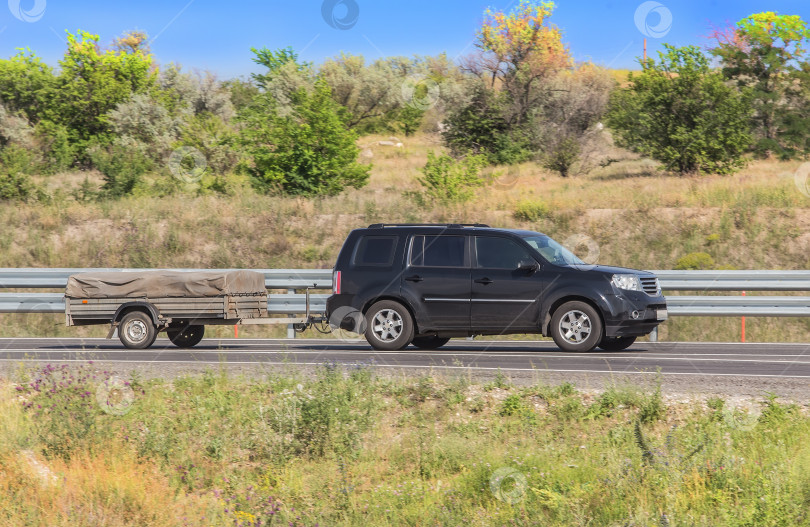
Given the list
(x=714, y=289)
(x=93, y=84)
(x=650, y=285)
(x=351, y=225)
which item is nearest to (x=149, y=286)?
(x=650, y=285)

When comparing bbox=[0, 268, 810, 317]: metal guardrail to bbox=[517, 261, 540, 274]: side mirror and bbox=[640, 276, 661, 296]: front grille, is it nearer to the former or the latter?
bbox=[640, 276, 661, 296]: front grille

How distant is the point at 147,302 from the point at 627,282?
7.76 metres

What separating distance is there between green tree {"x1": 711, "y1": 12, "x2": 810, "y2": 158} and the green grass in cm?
3418

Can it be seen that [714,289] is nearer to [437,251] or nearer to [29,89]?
[437,251]

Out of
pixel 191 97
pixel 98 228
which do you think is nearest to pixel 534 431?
pixel 98 228

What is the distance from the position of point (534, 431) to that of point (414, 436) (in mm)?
1101

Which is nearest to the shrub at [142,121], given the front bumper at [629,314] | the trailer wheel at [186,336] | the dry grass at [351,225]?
the dry grass at [351,225]

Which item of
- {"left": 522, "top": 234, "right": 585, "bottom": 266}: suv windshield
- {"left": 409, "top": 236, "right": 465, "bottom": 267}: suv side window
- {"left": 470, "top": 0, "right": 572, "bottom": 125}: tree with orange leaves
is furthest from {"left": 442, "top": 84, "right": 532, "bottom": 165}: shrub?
{"left": 409, "top": 236, "right": 465, "bottom": 267}: suv side window

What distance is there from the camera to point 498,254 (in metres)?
13.8

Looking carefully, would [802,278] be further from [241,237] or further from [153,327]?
[241,237]

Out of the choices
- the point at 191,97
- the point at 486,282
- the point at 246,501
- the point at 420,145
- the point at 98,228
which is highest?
the point at 191,97

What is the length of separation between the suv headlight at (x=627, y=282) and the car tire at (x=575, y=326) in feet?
1.82

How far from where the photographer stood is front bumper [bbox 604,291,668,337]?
1291cm

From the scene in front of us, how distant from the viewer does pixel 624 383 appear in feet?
30.3
